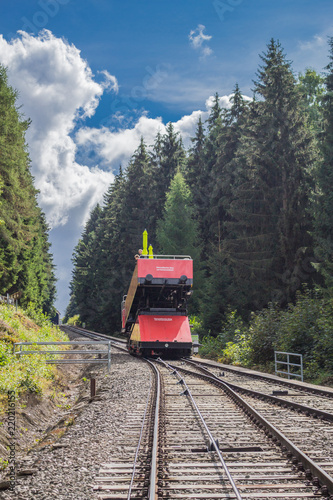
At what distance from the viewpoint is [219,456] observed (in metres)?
6.25

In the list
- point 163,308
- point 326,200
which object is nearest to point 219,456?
point 163,308

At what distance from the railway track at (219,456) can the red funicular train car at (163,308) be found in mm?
12295

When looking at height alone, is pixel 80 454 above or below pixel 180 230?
below

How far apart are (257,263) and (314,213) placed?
6.59 meters

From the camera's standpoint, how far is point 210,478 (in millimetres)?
5648

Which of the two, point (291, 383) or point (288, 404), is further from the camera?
point (291, 383)

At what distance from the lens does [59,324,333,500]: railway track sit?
207 inches

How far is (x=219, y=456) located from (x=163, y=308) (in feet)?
58.6

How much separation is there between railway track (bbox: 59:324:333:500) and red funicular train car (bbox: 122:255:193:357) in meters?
12.3

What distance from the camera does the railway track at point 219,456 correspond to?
17.3 ft

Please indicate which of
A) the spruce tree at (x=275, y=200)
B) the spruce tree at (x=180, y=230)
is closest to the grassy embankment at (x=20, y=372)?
the spruce tree at (x=275, y=200)

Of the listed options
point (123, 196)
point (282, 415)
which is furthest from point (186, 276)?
point (123, 196)

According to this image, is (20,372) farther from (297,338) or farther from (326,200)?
(326,200)

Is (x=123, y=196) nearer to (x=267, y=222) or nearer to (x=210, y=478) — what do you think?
(x=267, y=222)
